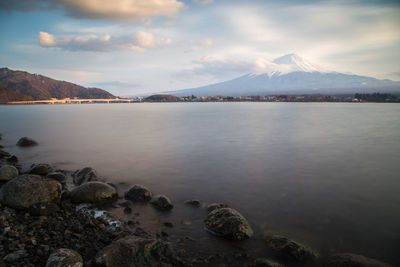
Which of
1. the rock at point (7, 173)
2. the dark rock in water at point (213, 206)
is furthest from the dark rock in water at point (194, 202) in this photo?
the rock at point (7, 173)

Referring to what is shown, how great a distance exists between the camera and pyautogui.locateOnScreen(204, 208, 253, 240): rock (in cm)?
586

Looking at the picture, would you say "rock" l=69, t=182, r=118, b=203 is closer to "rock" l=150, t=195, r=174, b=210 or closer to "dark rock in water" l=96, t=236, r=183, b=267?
"rock" l=150, t=195, r=174, b=210

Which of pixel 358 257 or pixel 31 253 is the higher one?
pixel 31 253

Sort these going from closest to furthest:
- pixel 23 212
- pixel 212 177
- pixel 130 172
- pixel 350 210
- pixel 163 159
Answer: pixel 23 212
pixel 350 210
pixel 212 177
pixel 130 172
pixel 163 159

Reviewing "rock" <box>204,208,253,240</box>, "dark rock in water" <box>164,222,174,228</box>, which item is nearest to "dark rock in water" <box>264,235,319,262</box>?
"rock" <box>204,208,253,240</box>

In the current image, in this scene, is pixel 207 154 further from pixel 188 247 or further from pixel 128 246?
pixel 128 246

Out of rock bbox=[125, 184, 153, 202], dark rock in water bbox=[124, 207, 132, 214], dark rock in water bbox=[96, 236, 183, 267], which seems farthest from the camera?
rock bbox=[125, 184, 153, 202]

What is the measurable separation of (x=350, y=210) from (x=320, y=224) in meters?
1.76

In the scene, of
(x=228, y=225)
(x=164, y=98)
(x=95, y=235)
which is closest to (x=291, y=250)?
(x=228, y=225)

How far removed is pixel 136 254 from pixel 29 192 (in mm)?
4268

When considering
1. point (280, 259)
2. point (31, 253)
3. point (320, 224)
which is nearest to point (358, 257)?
point (280, 259)

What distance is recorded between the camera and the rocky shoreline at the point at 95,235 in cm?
438

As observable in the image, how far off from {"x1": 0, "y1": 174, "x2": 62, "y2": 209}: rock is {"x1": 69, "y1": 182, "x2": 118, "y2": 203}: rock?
55cm

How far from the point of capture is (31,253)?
448 centimetres
